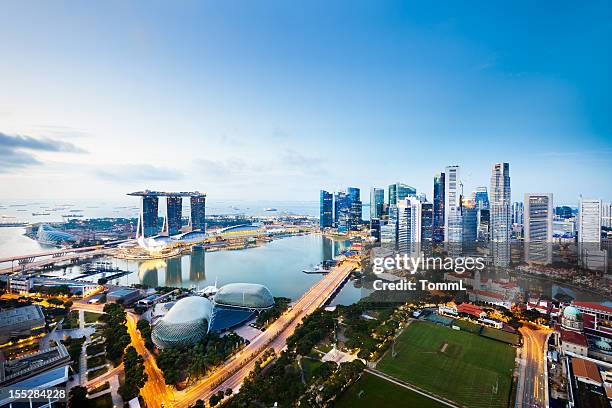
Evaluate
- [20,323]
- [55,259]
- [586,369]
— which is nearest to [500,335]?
[586,369]

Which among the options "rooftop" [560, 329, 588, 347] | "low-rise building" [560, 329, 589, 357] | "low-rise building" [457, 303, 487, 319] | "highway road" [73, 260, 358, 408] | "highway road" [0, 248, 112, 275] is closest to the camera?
"highway road" [73, 260, 358, 408]

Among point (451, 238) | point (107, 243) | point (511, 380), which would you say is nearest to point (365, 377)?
point (511, 380)

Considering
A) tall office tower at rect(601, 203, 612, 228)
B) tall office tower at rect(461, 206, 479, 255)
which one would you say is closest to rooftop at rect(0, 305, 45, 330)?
tall office tower at rect(461, 206, 479, 255)

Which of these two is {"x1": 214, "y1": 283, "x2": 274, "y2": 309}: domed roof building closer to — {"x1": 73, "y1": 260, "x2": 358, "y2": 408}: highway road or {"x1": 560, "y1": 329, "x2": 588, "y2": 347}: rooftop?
{"x1": 73, "y1": 260, "x2": 358, "y2": 408}: highway road

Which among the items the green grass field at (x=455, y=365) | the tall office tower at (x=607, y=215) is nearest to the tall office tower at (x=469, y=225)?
the tall office tower at (x=607, y=215)

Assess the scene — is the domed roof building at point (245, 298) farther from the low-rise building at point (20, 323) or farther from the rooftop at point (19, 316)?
the rooftop at point (19, 316)

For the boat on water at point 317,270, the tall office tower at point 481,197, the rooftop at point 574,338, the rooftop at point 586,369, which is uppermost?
the tall office tower at point 481,197
